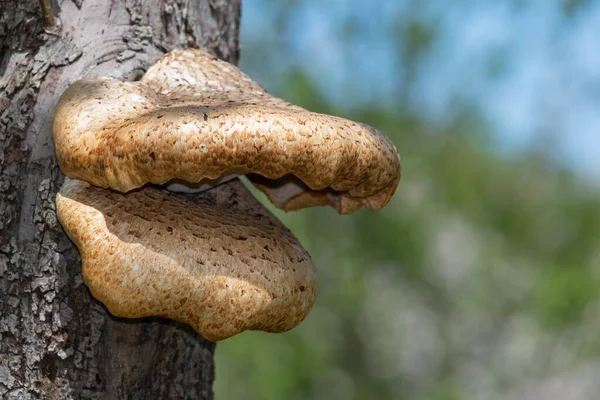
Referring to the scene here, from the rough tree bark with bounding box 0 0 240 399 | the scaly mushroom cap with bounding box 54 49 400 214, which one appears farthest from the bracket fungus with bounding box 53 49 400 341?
the rough tree bark with bounding box 0 0 240 399

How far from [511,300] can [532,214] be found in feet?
7.92

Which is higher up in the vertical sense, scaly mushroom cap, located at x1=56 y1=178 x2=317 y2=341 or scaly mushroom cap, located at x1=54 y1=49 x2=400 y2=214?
scaly mushroom cap, located at x1=54 y1=49 x2=400 y2=214

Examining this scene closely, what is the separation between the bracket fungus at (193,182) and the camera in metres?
1.68

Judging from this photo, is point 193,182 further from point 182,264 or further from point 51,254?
point 51,254

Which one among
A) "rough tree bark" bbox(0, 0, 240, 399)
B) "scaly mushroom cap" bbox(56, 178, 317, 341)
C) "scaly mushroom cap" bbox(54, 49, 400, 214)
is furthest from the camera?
"rough tree bark" bbox(0, 0, 240, 399)

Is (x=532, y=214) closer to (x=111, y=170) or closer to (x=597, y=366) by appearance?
(x=597, y=366)

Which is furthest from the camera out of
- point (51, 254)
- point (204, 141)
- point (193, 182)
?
point (51, 254)

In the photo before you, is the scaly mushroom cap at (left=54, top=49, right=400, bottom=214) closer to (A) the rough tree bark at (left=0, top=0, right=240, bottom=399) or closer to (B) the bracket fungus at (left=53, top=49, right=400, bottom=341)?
(B) the bracket fungus at (left=53, top=49, right=400, bottom=341)

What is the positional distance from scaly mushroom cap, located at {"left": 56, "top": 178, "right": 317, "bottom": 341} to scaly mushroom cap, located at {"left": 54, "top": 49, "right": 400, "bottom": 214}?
14 cm

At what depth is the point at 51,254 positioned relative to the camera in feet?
6.73

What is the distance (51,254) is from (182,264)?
51 centimetres

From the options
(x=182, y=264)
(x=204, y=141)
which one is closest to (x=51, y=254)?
(x=182, y=264)

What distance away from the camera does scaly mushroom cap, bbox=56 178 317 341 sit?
5.94 ft

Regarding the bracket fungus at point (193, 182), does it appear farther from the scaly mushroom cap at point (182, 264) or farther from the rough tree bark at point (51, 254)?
the rough tree bark at point (51, 254)
